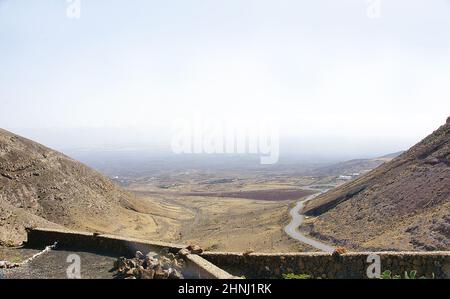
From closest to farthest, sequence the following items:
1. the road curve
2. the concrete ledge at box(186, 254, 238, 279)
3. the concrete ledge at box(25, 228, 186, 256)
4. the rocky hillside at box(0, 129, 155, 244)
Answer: the concrete ledge at box(186, 254, 238, 279) < the concrete ledge at box(25, 228, 186, 256) < the road curve < the rocky hillside at box(0, 129, 155, 244)

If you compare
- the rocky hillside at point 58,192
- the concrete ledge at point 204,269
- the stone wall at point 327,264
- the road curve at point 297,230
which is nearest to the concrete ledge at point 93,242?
the concrete ledge at point 204,269

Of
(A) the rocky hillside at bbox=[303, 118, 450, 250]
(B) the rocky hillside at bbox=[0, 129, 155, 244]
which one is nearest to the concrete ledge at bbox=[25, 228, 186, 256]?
(A) the rocky hillside at bbox=[303, 118, 450, 250]

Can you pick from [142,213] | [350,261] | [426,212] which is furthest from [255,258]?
[142,213]

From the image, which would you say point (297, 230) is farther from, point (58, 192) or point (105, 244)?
point (105, 244)

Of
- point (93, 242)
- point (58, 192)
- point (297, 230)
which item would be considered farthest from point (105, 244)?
point (58, 192)

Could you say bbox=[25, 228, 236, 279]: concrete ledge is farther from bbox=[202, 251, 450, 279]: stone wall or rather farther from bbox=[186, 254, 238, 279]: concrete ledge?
bbox=[202, 251, 450, 279]: stone wall
